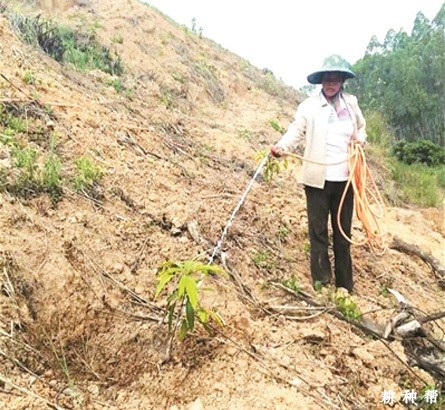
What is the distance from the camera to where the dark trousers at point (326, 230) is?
3.40m

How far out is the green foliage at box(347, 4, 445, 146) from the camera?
27.1 meters

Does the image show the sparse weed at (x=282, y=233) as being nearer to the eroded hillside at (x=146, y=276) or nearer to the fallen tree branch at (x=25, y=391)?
the eroded hillside at (x=146, y=276)

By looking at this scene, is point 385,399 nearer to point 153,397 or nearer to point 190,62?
point 153,397

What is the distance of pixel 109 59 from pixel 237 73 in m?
5.28

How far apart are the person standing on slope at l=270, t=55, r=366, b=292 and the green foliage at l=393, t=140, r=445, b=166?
12.7 meters

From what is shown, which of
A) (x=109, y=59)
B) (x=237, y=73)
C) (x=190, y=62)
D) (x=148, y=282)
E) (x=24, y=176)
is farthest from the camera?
(x=237, y=73)

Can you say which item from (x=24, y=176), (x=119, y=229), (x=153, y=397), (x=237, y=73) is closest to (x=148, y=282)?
(x=119, y=229)

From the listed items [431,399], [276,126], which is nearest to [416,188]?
[276,126]

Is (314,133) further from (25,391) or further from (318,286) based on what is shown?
(25,391)

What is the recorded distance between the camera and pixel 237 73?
12.4m

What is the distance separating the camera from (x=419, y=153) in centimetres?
1686

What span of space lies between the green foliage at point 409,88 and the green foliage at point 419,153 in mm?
8458

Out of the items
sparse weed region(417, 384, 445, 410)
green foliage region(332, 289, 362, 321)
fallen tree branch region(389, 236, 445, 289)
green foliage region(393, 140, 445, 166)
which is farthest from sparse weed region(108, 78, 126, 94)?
green foliage region(393, 140, 445, 166)

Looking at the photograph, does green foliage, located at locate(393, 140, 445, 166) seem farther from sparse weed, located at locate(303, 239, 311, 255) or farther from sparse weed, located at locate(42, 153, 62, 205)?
sparse weed, located at locate(42, 153, 62, 205)
